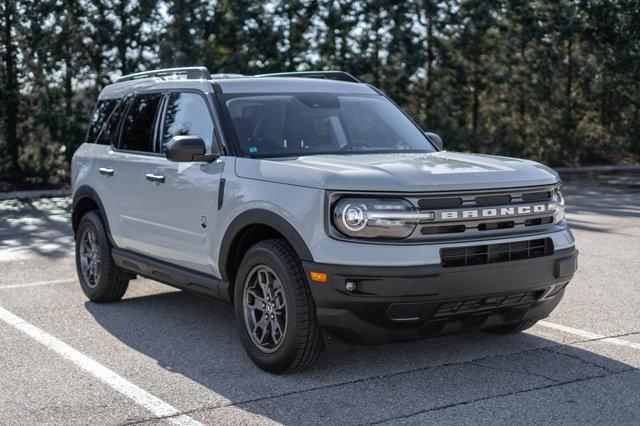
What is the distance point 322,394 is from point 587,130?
21918 mm

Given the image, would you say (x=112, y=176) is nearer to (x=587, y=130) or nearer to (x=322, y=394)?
(x=322, y=394)

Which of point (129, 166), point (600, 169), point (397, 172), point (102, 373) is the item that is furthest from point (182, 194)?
Answer: point (600, 169)

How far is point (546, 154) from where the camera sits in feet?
80.2

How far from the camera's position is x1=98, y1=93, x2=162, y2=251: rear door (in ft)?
22.7

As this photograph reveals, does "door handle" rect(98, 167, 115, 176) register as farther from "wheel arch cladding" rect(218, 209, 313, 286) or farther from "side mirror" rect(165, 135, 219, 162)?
"wheel arch cladding" rect(218, 209, 313, 286)

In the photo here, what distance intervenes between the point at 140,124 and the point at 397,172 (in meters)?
2.90

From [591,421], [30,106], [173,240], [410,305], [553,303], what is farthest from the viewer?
[30,106]

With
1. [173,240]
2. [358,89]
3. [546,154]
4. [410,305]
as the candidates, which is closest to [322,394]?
[410,305]

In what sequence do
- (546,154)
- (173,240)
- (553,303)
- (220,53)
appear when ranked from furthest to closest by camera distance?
(546,154)
(220,53)
(173,240)
(553,303)

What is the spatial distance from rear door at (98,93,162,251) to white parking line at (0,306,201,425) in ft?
3.32

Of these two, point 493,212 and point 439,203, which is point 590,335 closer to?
point 493,212

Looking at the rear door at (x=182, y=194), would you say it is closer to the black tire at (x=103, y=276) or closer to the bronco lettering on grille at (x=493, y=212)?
the black tire at (x=103, y=276)

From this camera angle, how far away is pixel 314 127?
6254 millimetres

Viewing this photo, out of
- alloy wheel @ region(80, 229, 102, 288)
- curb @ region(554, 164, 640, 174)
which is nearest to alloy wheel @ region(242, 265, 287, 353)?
alloy wheel @ region(80, 229, 102, 288)
